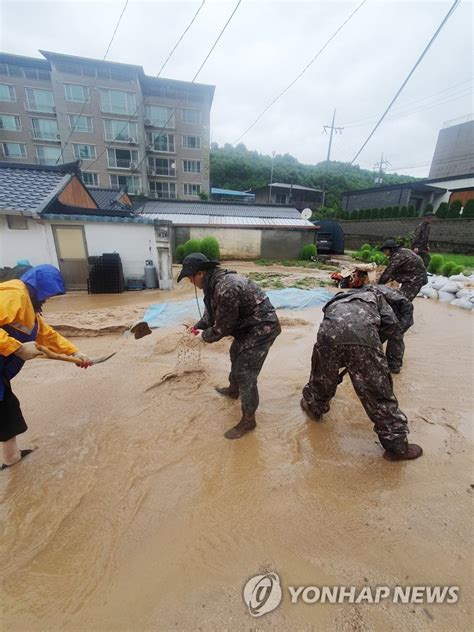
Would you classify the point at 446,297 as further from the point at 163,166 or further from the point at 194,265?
the point at 163,166

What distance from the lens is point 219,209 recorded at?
59.8 ft

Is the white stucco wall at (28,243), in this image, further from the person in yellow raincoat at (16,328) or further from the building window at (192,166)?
the building window at (192,166)

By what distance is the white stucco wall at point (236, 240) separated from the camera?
49.9ft

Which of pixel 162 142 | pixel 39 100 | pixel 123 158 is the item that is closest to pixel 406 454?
pixel 123 158

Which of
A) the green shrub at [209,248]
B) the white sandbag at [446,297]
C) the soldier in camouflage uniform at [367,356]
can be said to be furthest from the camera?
the green shrub at [209,248]

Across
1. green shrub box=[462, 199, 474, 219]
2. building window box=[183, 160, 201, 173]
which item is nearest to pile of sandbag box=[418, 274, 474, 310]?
green shrub box=[462, 199, 474, 219]

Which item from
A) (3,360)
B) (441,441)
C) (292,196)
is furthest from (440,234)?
(292,196)

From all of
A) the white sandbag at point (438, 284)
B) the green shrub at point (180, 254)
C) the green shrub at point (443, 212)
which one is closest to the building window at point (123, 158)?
the green shrub at point (180, 254)

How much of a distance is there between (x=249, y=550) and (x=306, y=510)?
46cm

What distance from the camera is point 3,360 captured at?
192 cm

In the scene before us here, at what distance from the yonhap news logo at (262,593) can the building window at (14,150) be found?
126 feet

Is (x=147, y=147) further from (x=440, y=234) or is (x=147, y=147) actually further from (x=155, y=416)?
(x=155, y=416)

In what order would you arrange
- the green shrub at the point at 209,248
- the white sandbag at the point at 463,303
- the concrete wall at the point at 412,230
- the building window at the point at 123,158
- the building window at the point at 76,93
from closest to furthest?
the white sandbag at the point at 463,303 → the green shrub at the point at 209,248 → the concrete wall at the point at 412,230 → the building window at the point at 76,93 → the building window at the point at 123,158

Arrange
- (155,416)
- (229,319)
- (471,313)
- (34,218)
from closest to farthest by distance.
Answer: (229,319)
(155,416)
(471,313)
(34,218)
